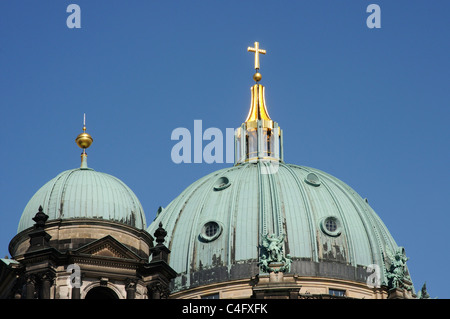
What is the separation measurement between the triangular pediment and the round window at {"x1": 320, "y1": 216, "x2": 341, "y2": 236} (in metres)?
19.3

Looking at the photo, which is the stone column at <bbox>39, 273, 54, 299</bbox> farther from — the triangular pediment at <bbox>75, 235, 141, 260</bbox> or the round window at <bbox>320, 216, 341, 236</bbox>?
the round window at <bbox>320, 216, 341, 236</bbox>

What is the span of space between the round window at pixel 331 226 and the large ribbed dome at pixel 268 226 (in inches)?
2.5

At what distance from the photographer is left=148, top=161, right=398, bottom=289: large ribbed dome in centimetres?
10012

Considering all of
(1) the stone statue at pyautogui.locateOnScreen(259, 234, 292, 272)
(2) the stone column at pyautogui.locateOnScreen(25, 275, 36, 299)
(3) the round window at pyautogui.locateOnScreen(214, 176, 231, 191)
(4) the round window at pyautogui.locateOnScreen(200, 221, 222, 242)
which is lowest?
(2) the stone column at pyautogui.locateOnScreen(25, 275, 36, 299)

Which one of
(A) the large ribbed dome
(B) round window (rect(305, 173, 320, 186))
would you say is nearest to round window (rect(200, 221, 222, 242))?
(A) the large ribbed dome

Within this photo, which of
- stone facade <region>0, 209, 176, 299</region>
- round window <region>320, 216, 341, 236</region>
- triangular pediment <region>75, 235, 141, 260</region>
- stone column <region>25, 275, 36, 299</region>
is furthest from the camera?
round window <region>320, 216, 341, 236</region>

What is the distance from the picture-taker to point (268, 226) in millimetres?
100875

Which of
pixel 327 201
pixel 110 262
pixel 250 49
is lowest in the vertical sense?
pixel 110 262

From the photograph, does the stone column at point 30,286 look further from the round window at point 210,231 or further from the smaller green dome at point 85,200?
the round window at point 210,231

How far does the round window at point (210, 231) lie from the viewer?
333 feet
